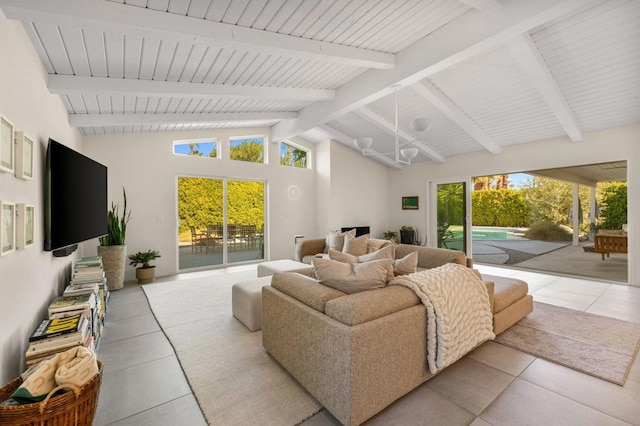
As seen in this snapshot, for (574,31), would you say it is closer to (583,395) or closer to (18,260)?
(583,395)

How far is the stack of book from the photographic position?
1.69m

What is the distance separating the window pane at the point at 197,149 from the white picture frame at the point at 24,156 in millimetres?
3576

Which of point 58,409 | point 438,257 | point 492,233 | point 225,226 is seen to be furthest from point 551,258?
point 58,409

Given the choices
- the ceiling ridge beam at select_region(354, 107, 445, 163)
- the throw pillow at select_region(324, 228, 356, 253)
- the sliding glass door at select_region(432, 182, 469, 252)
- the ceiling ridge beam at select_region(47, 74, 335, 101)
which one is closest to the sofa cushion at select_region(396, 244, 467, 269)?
the throw pillow at select_region(324, 228, 356, 253)

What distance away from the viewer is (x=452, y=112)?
14.8 feet

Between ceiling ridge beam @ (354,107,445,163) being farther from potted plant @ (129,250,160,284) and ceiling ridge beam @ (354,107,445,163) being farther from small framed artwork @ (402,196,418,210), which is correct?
potted plant @ (129,250,160,284)

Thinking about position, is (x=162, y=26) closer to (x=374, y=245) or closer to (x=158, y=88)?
(x=158, y=88)

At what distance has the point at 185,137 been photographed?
545cm

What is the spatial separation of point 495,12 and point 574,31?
1.10 metres

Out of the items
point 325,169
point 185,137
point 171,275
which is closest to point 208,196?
point 185,137

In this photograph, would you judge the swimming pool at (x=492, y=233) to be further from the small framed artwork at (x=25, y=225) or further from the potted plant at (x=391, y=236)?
the small framed artwork at (x=25, y=225)

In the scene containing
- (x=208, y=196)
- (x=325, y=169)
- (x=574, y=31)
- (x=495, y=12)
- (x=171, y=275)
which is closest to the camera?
(x=495, y=12)

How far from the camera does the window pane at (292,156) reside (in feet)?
22.6

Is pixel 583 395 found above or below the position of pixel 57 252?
below
